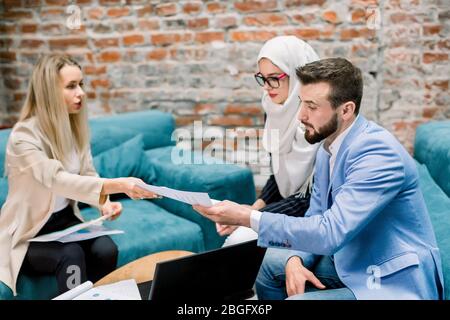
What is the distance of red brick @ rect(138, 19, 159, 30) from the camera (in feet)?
10.2

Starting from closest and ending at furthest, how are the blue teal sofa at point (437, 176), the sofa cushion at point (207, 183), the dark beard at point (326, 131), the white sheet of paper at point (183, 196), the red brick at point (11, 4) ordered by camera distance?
1. the white sheet of paper at point (183, 196)
2. the dark beard at point (326, 131)
3. the blue teal sofa at point (437, 176)
4. the sofa cushion at point (207, 183)
5. the red brick at point (11, 4)

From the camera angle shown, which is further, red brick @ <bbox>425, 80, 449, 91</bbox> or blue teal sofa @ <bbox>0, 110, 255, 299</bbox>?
red brick @ <bbox>425, 80, 449, 91</bbox>

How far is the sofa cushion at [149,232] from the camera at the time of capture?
2.20 metres

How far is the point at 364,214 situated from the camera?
4.34 feet

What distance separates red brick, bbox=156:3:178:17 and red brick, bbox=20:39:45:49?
753 millimetres

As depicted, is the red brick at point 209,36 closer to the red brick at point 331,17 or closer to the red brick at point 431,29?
the red brick at point 331,17

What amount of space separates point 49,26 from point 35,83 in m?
1.43

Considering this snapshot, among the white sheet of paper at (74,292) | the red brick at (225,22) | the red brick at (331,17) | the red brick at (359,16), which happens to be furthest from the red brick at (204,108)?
the white sheet of paper at (74,292)

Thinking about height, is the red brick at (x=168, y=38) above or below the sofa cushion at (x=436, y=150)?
above

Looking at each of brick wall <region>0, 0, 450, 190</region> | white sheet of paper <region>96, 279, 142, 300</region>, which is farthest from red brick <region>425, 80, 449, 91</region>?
white sheet of paper <region>96, 279, 142, 300</region>

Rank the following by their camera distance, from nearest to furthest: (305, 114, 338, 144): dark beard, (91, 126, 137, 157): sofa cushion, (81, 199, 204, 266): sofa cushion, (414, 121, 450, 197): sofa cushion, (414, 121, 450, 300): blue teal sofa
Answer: (305, 114, 338, 144): dark beard → (414, 121, 450, 300): blue teal sofa → (414, 121, 450, 197): sofa cushion → (81, 199, 204, 266): sofa cushion → (91, 126, 137, 157): sofa cushion

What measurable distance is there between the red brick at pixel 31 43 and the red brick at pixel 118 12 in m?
0.47

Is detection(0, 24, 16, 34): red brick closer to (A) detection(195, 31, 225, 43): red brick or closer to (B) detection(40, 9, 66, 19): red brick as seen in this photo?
(B) detection(40, 9, 66, 19): red brick
